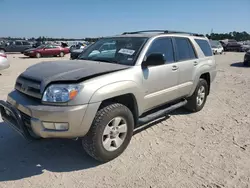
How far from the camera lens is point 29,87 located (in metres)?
3.07

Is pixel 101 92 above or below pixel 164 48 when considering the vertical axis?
below

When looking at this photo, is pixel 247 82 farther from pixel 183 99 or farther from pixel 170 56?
pixel 170 56

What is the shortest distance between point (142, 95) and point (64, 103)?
1300mm

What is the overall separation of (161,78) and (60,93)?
6.03 ft

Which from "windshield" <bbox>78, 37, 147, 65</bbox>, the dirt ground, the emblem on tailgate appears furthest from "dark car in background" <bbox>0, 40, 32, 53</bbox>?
the emblem on tailgate

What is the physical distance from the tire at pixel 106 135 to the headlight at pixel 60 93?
0.46 metres

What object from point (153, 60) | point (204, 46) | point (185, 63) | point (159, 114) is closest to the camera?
point (153, 60)

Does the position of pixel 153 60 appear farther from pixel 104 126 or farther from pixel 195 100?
pixel 195 100

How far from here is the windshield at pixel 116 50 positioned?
12.1 feet

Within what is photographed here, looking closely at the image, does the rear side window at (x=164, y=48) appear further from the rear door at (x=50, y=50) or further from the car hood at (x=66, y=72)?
the rear door at (x=50, y=50)

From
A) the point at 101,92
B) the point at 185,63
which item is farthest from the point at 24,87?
the point at 185,63

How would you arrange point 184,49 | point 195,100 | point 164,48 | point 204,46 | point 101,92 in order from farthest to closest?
1. point 204,46
2. point 195,100
3. point 184,49
4. point 164,48
5. point 101,92

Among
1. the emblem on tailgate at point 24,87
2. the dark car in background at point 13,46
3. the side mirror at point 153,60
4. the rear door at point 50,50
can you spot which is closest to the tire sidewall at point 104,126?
the side mirror at point 153,60

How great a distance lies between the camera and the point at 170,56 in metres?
4.28
